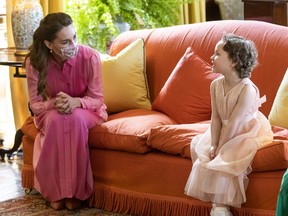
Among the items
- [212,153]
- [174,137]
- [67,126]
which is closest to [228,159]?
[212,153]

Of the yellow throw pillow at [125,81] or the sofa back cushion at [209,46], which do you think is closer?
the sofa back cushion at [209,46]

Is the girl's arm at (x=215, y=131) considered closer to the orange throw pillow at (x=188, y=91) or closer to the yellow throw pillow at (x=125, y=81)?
the orange throw pillow at (x=188, y=91)

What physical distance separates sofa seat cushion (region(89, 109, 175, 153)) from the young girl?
32cm

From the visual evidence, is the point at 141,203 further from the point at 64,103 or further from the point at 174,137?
the point at 64,103

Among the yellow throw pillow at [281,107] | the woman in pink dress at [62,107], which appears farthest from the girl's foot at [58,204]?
the yellow throw pillow at [281,107]

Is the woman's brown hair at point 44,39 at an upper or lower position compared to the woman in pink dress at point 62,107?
upper

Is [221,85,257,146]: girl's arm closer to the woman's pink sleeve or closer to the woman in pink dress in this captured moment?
the woman in pink dress

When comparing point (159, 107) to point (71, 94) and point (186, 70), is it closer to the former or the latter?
point (186, 70)

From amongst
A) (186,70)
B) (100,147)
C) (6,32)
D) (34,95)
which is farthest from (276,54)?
(6,32)

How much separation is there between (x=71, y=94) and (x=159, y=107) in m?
0.49

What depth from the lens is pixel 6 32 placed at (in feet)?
14.6

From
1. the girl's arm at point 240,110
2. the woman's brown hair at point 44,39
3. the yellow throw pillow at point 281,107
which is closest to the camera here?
the girl's arm at point 240,110

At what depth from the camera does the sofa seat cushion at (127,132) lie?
2.91m

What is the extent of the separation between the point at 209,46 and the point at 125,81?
0.51 metres
